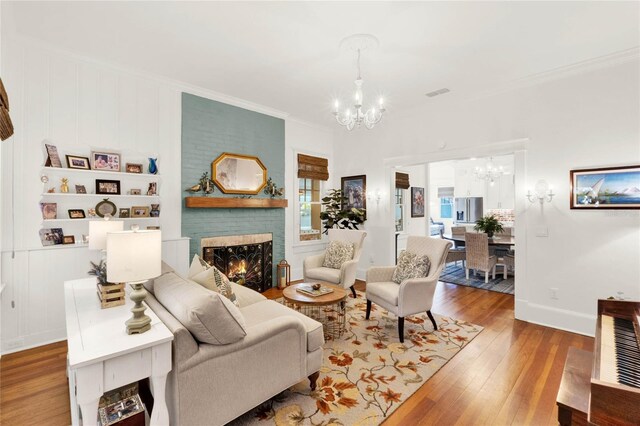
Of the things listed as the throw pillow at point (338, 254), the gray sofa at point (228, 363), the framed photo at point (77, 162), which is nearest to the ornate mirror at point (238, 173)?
the framed photo at point (77, 162)

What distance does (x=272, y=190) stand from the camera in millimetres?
5168

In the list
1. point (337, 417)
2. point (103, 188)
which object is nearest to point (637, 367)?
point (337, 417)

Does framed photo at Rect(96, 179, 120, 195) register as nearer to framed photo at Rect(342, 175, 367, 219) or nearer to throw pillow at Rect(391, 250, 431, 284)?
throw pillow at Rect(391, 250, 431, 284)

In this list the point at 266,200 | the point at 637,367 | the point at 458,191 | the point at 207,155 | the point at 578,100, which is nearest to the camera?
the point at 637,367

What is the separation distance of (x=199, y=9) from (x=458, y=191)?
9.67 m

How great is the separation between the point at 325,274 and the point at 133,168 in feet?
9.75

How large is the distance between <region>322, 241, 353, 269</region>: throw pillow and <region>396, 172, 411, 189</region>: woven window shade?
2.69 meters

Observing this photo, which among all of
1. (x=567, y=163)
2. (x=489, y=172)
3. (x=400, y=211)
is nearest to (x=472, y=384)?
(x=567, y=163)

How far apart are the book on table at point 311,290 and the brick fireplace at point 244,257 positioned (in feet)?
5.38

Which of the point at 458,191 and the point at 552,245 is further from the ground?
the point at 458,191

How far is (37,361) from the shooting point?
272 cm

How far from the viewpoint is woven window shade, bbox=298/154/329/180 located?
5727mm

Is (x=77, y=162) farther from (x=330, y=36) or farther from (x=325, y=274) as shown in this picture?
(x=325, y=274)

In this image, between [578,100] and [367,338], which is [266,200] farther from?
[578,100]
